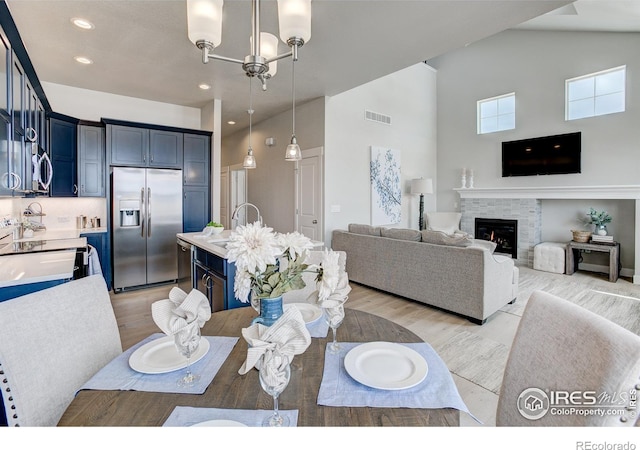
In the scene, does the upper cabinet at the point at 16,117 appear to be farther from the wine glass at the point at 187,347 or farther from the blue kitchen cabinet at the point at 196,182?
the wine glass at the point at 187,347

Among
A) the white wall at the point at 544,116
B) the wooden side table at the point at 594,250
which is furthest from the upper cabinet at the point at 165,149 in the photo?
the wooden side table at the point at 594,250

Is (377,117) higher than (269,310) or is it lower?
higher

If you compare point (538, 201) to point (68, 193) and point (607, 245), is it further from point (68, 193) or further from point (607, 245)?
point (68, 193)

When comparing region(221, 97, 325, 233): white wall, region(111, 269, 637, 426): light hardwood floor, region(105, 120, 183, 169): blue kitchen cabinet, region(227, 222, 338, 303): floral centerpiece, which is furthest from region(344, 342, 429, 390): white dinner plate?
region(105, 120, 183, 169): blue kitchen cabinet

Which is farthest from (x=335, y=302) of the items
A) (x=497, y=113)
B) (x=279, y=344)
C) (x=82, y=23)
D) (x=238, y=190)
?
(x=497, y=113)

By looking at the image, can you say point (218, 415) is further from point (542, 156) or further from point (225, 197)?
point (225, 197)

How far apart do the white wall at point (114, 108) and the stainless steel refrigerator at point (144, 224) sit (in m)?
0.97

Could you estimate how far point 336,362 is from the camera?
1029 mm

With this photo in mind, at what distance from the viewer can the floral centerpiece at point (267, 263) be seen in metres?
0.96

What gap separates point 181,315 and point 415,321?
2816 mm

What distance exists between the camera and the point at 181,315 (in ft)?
3.08

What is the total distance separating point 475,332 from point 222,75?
407 cm

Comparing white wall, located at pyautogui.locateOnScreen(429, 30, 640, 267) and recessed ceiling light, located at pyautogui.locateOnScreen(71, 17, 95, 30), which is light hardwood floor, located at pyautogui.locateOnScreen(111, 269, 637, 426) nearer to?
recessed ceiling light, located at pyautogui.locateOnScreen(71, 17, 95, 30)
